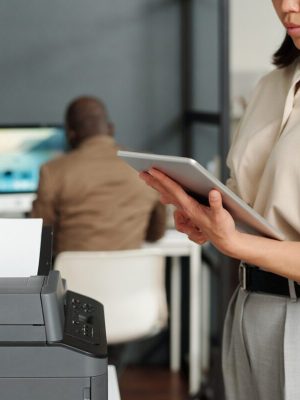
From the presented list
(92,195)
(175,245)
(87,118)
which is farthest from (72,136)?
(175,245)

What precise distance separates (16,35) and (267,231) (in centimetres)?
296

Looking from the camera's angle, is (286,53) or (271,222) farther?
(286,53)

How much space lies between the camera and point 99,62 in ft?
14.7

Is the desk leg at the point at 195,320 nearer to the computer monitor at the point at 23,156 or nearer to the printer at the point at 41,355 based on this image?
the computer monitor at the point at 23,156

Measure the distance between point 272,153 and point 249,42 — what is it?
1.83 meters

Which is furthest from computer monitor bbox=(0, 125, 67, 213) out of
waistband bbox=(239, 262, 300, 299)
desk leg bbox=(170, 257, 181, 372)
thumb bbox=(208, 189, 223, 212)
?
thumb bbox=(208, 189, 223, 212)

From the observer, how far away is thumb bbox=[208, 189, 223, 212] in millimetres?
1560

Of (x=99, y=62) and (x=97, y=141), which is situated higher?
(x=99, y=62)

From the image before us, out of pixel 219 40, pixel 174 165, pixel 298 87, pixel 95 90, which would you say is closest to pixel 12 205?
pixel 95 90

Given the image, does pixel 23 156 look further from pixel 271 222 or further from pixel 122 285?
pixel 271 222

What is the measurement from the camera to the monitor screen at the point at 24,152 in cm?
420

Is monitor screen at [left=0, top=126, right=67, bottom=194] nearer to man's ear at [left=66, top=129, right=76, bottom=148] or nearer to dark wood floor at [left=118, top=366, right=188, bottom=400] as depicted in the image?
man's ear at [left=66, top=129, right=76, bottom=148]

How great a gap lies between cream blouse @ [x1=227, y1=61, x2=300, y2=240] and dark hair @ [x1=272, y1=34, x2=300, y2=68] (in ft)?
0.07

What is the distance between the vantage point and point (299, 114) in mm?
1830
